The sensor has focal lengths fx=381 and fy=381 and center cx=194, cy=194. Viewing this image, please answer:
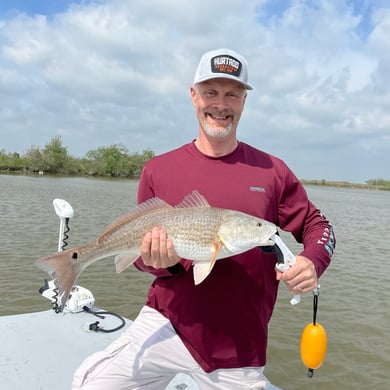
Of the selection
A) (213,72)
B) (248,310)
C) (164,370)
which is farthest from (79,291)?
(213,72)

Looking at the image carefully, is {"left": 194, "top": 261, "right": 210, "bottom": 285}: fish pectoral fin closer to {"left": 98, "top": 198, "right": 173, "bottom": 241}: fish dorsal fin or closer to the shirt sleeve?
{"left": 98, "top": 198, "right": 173, "bottom": 241}: fish dorsal fin

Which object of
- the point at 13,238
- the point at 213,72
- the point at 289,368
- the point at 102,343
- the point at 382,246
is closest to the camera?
the point at 213,72

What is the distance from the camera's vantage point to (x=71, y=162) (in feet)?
323

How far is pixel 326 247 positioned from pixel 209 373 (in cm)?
133

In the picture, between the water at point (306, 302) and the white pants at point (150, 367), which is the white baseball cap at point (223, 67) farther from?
the water at point (306, 302)

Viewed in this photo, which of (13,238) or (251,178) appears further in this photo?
(13,238)

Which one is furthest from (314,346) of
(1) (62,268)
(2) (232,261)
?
(1) (62,268)

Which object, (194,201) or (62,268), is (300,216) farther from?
(62,268)

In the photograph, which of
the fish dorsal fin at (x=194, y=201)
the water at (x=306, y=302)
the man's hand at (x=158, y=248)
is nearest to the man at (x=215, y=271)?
the man's hand at (x=158, y=248)

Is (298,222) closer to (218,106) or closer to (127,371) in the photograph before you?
(218,106)

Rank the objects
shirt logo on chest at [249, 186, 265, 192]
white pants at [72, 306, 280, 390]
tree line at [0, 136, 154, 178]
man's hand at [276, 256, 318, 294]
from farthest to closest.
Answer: tree line at [0, 136, 154, 178]
shirt logo on chest at [249, 186, 265, 192]
white pants at [72, 306, 280, 390]
man's hand at [276, 256, 318, 294]

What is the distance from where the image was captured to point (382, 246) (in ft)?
59.2

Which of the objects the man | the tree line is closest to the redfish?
the man

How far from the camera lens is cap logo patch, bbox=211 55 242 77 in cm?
316
